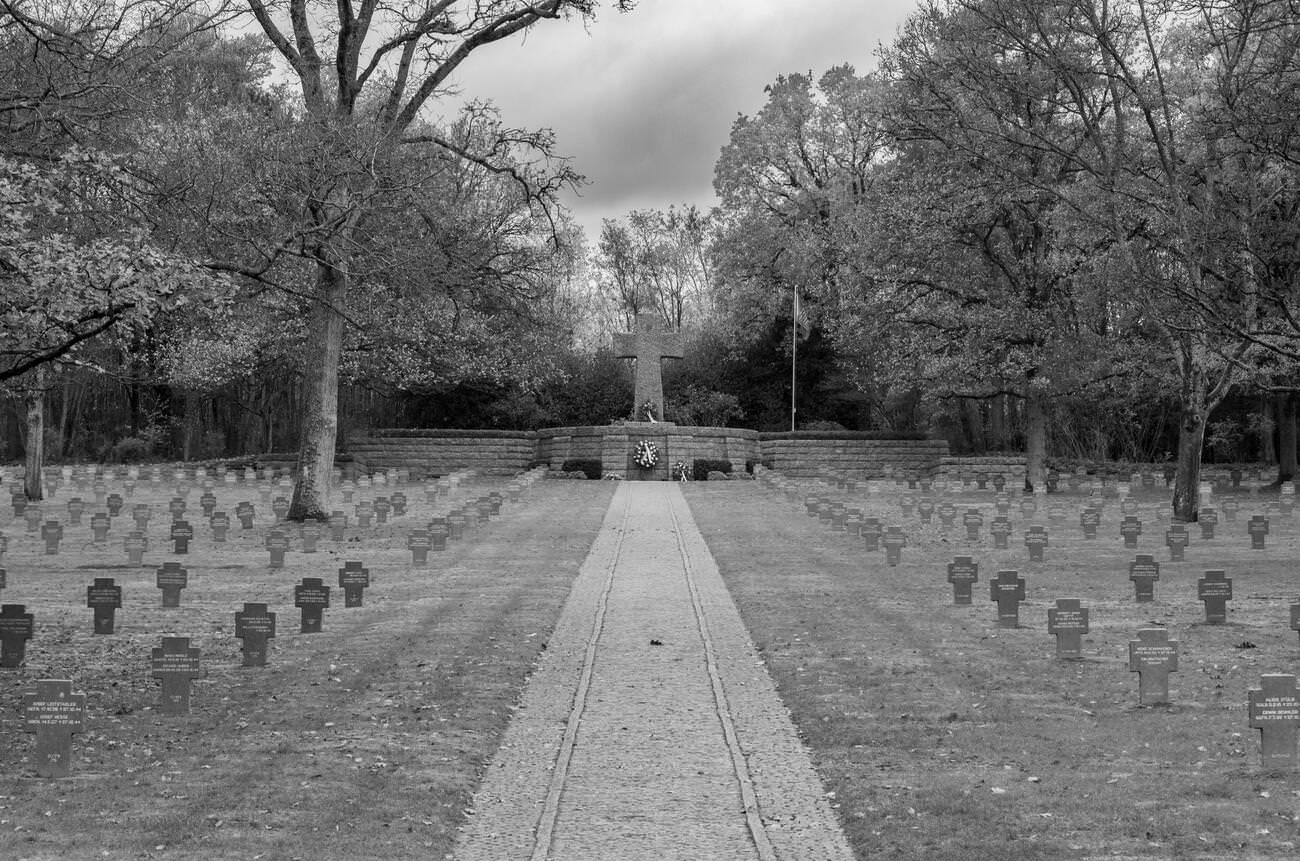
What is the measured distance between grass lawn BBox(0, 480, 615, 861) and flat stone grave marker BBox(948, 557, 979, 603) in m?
4.59

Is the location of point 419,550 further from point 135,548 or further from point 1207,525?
point 1207,525

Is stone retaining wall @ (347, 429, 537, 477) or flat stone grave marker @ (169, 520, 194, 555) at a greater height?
stone retaining wall @ (347, 429, 537, 477)

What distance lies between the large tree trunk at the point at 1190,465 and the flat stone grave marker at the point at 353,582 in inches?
687

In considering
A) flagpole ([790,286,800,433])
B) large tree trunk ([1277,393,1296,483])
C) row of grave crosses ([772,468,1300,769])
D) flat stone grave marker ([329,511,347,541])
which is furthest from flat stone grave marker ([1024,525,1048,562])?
flagpole ([790,286,800,433])

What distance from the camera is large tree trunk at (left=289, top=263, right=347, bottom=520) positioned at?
25281 mm

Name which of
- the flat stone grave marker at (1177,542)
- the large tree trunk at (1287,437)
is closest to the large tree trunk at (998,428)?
the large tree trunk at (1287,437)

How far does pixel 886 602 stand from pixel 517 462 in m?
34.4

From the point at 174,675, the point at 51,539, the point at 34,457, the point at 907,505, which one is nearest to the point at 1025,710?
the point at 174,675

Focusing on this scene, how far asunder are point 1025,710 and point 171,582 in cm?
956

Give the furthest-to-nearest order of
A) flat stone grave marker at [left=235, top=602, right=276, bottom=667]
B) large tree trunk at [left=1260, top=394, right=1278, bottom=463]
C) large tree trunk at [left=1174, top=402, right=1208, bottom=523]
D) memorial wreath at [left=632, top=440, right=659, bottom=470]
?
1. large tree trunk at [left=1260, top=394, right=1278, bottom=463]
2. memorial wreath at [left=632, top=440, right=659, bottom=470]
3. large tree trunk at [left=1174, top=402, right=1208, bottom=523]
4. flat stone grave marker at [left=235, top=602, right=276, bottom=667]

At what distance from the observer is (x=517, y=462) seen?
4941 cm

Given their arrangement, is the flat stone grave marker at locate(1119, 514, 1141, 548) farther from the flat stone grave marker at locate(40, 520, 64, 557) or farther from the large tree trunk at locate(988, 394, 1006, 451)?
the large tree trunk at locate(988, 394, 1006, 451)

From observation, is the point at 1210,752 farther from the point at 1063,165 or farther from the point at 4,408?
the point at 4,408

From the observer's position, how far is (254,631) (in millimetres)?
11461
